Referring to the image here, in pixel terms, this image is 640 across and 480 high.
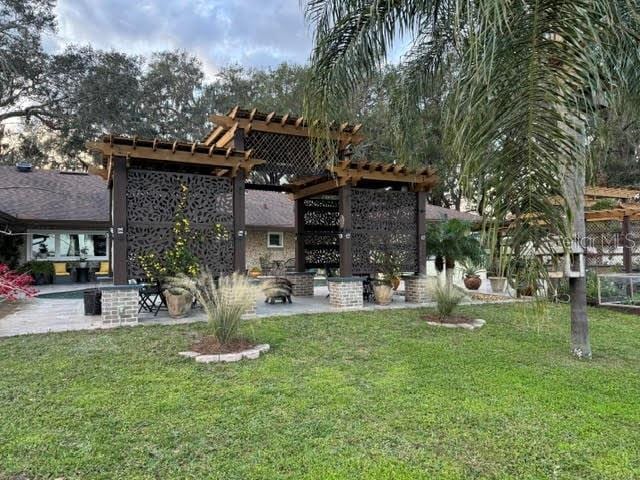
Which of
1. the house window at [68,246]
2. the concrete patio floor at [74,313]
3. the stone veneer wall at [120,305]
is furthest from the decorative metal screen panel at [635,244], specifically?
the house window at [68,246]

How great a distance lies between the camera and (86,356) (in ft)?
18.3

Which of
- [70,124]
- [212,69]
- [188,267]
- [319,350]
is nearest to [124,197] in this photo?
[188,267]

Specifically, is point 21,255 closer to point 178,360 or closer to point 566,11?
point 178,360

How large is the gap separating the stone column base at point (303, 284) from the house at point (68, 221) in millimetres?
6463

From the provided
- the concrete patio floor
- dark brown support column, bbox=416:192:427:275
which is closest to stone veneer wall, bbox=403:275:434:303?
dark brown support column, bbox=416:192:427:275

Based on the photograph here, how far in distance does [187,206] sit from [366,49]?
5.04m

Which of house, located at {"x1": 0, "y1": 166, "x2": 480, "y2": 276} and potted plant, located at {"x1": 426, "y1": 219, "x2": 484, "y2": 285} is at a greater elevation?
house, located at {"x1": 0, "y1": 166, "x2": 480, "y2": 276}

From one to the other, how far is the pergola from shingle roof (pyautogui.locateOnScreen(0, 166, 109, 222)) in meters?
8.42

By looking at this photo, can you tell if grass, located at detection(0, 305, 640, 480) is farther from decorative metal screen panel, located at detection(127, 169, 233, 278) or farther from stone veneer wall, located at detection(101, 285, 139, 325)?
decorative metal screen panel, located at detection(127, 169, 233, 278)

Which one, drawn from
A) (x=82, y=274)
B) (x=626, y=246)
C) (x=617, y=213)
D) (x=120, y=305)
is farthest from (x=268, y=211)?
(x=626, y=246)

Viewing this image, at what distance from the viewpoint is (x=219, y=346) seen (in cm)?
571

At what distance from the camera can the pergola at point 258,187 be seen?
8.06m

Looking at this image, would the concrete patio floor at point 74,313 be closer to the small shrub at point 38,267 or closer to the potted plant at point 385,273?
the potted plant at point 385,273

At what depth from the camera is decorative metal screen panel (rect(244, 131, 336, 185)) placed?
964 cm
